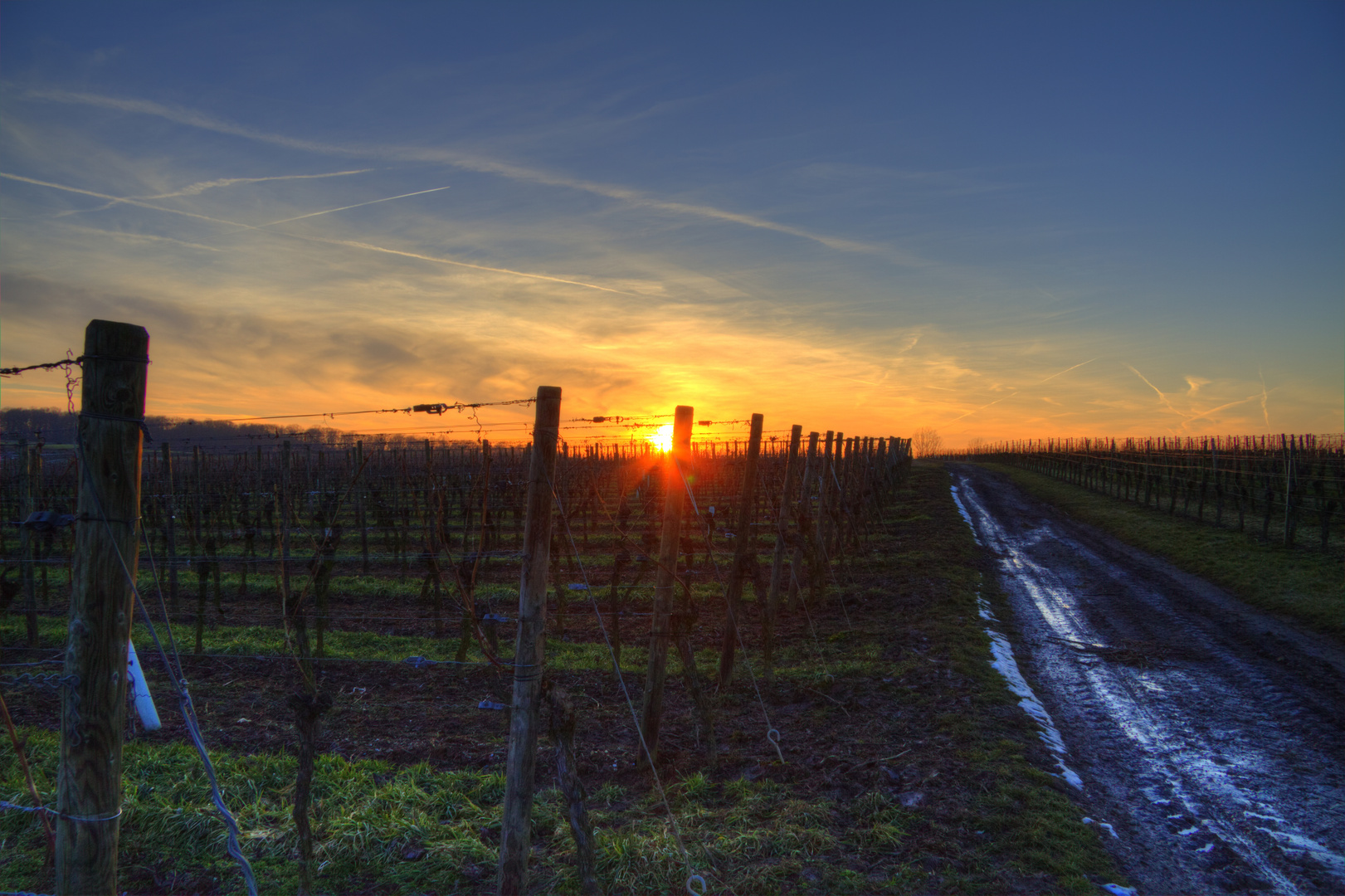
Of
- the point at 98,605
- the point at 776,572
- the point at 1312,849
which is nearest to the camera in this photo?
the point at 98,605

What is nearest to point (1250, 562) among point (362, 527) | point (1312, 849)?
point (1312, 849)

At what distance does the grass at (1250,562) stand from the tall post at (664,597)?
30.8 feet

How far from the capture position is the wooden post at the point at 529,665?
3.55m

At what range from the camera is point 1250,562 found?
45.2 feet

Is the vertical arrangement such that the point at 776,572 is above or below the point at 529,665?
below

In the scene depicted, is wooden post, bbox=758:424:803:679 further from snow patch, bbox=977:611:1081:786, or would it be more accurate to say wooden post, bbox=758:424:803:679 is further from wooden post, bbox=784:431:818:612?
snow patch, bbox=977:611:1081:786

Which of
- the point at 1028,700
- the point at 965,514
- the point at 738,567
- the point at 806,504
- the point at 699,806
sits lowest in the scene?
the point at 699,806

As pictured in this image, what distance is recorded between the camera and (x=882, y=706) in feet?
22.5

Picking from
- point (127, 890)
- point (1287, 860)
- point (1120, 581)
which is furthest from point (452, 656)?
point (1120, 581)

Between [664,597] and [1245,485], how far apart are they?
2587cm

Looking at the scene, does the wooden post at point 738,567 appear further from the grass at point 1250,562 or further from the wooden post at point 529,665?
the grass at point 1250,562

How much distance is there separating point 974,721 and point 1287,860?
7.37ft

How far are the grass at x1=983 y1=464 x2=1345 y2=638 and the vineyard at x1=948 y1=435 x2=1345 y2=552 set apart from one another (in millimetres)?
533

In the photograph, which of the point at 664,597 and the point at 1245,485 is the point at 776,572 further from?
the point at 1245,485
